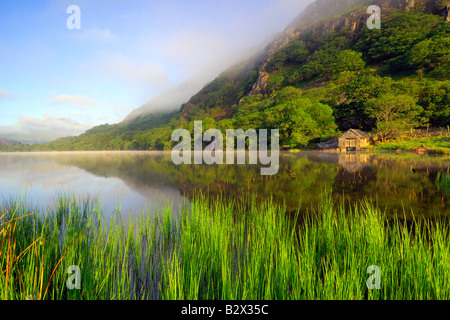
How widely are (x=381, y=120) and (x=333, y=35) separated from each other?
118 meters

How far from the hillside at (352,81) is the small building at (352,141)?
4.23 m

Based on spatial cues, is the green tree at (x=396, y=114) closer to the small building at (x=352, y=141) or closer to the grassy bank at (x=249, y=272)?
the small building at (x=352, y=141)

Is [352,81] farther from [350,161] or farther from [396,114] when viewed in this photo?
[350,161]

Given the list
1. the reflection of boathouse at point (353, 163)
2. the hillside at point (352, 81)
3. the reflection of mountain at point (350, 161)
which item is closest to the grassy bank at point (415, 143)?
the hillside at point (352, 81)

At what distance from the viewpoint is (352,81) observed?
7350cm

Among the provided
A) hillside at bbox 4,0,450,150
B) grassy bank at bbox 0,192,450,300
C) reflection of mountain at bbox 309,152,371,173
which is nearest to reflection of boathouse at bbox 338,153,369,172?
reflection of mountain at bbox 309,152,371,173

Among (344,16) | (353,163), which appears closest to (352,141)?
(353,163)

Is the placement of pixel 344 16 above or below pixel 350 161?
above

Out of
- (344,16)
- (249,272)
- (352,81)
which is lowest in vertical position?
(249,272)

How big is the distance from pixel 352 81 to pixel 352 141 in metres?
31.0
